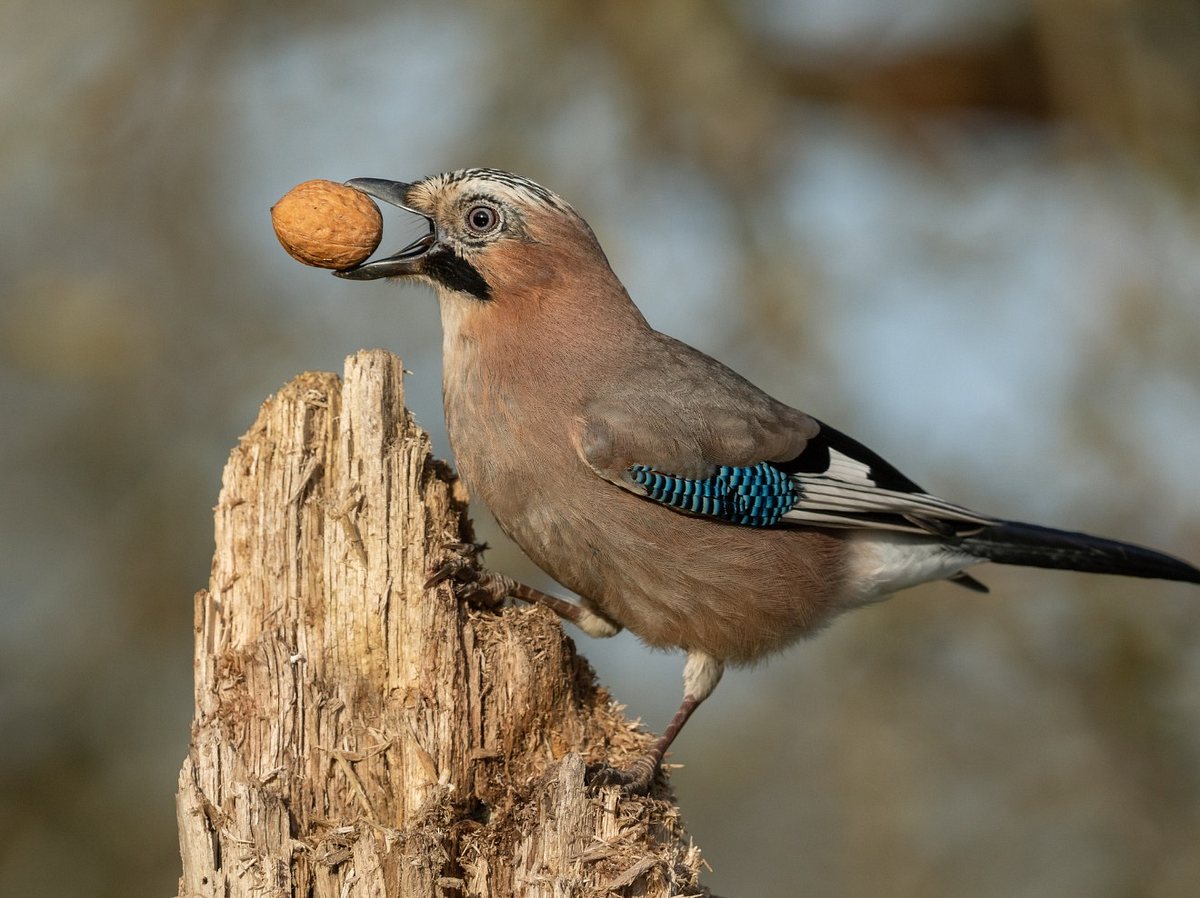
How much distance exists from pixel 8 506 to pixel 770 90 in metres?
4.74

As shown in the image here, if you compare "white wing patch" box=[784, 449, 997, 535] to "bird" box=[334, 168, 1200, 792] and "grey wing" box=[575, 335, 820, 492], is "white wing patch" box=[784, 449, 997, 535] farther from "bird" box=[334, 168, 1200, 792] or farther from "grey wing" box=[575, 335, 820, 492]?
"grey wing" box=[575, 335, 820, 492]

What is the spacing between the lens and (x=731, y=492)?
Result: 4.58m

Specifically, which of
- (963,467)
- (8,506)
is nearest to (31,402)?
(8,506)

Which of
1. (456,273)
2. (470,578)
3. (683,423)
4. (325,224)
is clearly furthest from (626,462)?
(325,224)

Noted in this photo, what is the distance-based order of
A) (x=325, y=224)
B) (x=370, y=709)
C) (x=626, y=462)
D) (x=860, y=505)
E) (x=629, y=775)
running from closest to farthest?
(x=370, y=709) → (x=629, y=775) → (x=325, y=224) → (x=626, y=462) → (x=860, y=505)

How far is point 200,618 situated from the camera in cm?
Answer: 341

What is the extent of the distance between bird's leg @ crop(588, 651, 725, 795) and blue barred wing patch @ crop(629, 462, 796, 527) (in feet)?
1.71

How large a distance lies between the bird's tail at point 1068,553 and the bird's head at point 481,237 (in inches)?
Result: 79.6

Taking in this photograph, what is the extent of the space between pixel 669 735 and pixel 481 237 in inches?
71.9

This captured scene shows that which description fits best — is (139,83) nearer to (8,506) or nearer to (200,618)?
(8,506)

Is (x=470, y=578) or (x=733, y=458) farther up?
Answer: (x=733, y=458)

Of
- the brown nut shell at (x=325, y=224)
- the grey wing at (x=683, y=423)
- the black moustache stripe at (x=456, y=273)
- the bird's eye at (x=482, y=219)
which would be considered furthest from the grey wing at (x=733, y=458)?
the brown nut shell at (x=325, y=224)

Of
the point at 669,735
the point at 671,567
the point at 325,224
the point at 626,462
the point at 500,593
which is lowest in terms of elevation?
the point at 669,735

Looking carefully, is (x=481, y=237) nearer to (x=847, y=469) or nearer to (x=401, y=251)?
(x=401, y=251)
